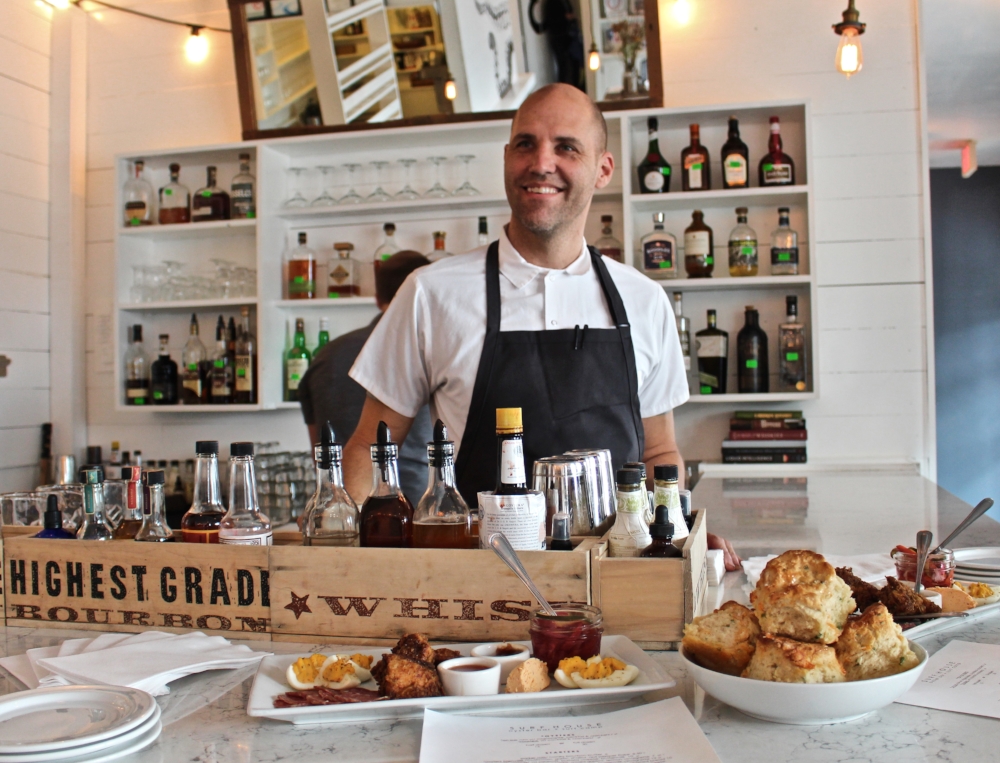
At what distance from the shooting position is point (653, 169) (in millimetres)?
3359

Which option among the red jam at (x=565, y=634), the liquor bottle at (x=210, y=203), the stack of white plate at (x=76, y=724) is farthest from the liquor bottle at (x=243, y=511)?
the liquor bottle at (x=210, y=203)

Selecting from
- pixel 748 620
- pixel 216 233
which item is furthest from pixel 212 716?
pixel 216 233

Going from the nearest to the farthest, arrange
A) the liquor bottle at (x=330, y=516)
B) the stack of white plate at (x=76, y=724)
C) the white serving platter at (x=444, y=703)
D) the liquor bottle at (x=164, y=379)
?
1. the stack of white plate at (x=76, y=724)
2. the white serving platter at (x=444, y=703)
3. the liquor bottle at (x=330, y=516)
4. the liquor bottle at (x=164, y=379)

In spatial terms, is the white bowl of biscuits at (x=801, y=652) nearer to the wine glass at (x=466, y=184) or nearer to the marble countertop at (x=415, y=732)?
the marble countertop at (x=415, y=732)

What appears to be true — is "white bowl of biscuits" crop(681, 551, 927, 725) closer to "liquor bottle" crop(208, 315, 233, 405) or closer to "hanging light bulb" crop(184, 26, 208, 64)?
"liquor bottle" crop(208, 315, 233, 405)

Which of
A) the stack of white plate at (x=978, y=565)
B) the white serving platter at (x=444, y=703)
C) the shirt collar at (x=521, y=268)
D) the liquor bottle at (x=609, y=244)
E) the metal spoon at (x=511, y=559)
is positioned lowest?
the white serving platter at (x=444, y=703)

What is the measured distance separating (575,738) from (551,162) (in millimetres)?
1223

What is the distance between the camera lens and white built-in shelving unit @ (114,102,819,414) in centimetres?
335

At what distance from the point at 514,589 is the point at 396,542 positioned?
196 mm

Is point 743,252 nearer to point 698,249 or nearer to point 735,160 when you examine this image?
point 698,249

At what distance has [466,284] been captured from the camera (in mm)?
1858

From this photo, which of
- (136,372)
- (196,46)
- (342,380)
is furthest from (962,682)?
(196,46)

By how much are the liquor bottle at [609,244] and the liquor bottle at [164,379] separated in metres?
1.84

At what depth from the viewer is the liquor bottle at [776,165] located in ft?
10.7
